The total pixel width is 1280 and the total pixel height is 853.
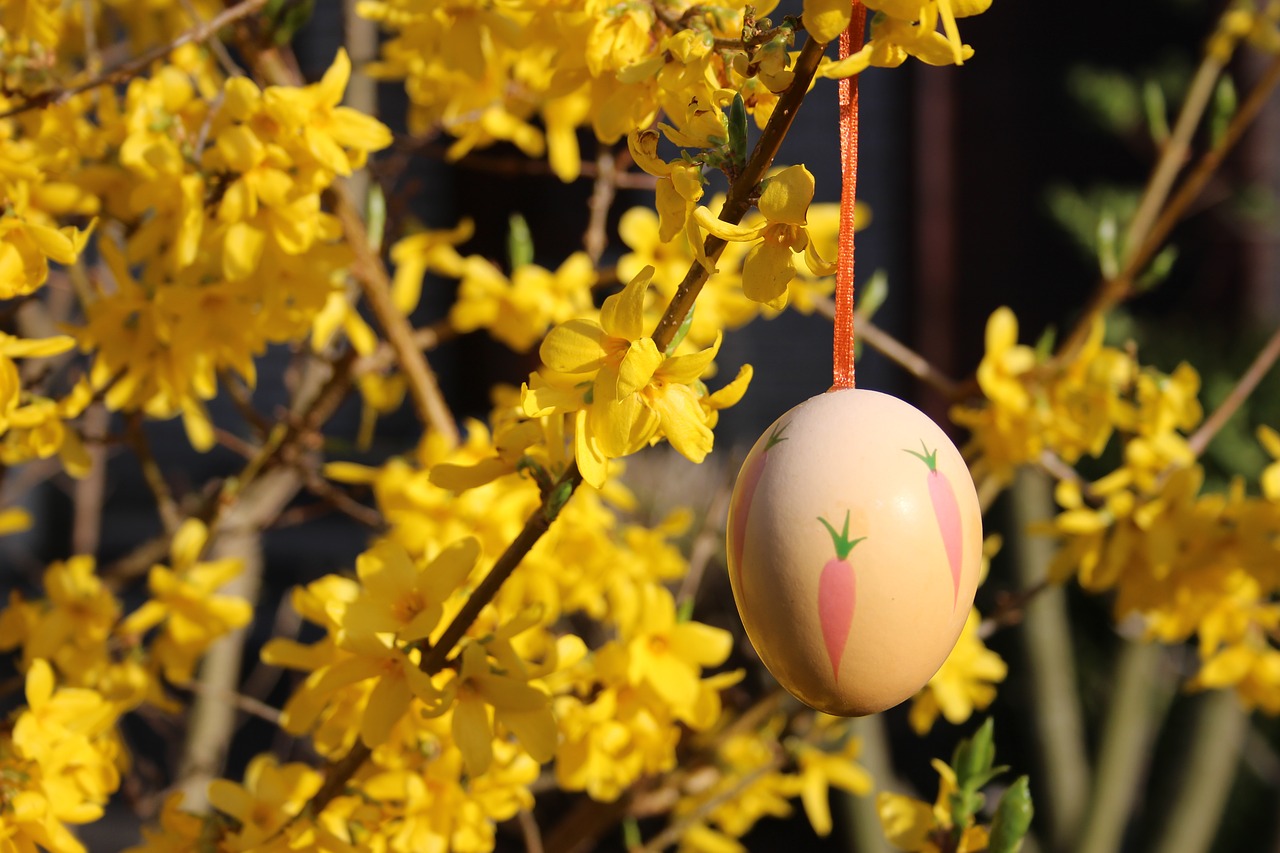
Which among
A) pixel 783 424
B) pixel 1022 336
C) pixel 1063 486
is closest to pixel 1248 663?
pixel 1063 486

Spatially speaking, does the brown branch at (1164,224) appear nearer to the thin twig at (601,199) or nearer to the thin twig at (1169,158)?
the thin twig at (1169,158)

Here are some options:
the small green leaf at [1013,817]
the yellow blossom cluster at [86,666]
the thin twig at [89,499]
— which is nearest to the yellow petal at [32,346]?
the yellow blossom cluster at [86,666]

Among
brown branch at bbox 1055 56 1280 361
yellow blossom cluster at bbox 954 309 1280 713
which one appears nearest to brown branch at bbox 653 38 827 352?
yellow blossom cluster at bbox 954 309 1280 713

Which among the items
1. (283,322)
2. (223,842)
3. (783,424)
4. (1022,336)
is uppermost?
(783,424)

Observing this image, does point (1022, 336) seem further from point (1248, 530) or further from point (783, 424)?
point (783, 424)

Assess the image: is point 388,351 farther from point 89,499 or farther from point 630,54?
point 89,499

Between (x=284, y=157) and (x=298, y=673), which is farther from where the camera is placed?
(x=298, y=673)

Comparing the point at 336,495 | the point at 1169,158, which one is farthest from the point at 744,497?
the point at 1169,158
